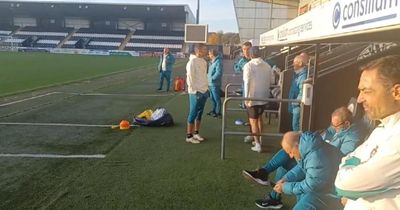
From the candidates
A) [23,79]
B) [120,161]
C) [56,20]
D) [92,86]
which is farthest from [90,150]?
[56,20]

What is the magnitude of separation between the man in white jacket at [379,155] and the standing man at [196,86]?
18.3ft

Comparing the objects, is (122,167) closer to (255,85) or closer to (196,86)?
(196,86)

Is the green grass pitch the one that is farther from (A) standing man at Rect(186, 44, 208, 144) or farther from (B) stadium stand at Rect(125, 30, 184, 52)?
(B) stadium stand at Rect(125, 30, 184, 52)

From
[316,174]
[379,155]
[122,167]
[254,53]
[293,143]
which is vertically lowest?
[122,167]

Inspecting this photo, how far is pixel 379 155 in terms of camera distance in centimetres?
172

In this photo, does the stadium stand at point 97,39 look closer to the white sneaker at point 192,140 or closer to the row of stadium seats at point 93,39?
the row of stadium seats at point 93,39

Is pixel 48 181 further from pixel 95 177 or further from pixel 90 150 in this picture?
pixel 90 150

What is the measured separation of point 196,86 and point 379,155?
19.2 feet

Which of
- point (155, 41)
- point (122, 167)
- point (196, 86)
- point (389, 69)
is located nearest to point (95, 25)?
point (155, 41)

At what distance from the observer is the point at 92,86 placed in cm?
1797

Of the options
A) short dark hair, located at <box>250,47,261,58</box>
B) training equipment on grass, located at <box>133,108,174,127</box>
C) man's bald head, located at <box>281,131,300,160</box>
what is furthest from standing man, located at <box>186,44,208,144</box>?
man's bald head, located at <box>281,131,300,160</box>

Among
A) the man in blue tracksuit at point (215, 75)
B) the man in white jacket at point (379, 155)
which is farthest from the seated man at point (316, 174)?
the man in blue tracksuit at point (215, 75)

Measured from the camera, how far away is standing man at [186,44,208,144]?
7508 mm

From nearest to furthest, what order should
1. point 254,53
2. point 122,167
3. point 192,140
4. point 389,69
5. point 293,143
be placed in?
point 389,69
point 293,143
point 122,167
point 254,53
point 192,140
